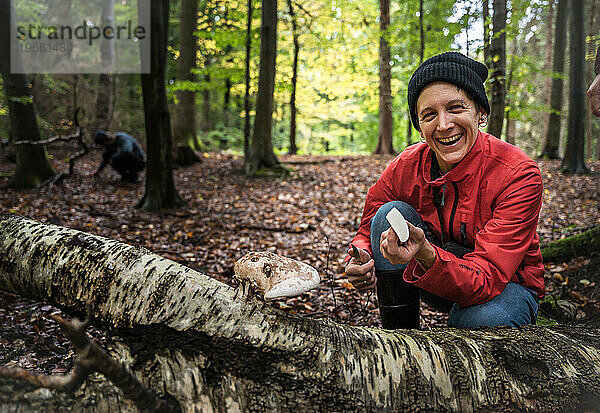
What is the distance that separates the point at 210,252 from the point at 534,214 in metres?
3.65

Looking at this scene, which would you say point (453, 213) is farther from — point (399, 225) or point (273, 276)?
point (273, 276)

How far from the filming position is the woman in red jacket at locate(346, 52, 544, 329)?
1.75 metres

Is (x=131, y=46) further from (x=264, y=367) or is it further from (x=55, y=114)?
(x=264, y=367)

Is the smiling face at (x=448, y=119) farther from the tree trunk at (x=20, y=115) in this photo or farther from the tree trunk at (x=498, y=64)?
the tree trunk at (x=20, y=115)

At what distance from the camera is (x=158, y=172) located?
249 inches

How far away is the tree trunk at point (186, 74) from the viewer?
11375 mm

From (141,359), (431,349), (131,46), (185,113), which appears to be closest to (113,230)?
(141,359)

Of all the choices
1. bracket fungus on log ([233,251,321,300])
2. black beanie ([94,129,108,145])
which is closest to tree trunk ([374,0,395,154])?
black beanie ([94,129,108,145])

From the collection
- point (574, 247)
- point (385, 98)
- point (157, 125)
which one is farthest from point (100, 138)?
point (385, 98)

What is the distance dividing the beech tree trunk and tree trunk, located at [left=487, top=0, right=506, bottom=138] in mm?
3837

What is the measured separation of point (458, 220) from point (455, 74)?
2.52ft

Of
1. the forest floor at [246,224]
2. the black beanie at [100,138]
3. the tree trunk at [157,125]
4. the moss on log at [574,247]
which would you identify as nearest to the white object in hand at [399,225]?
the forest floor at [246,224]

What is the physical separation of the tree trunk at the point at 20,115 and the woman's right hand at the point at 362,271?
721 cm

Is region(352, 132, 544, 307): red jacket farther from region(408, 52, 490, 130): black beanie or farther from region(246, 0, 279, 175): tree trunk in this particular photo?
region(246, 0, 279, 175): tree trunk
